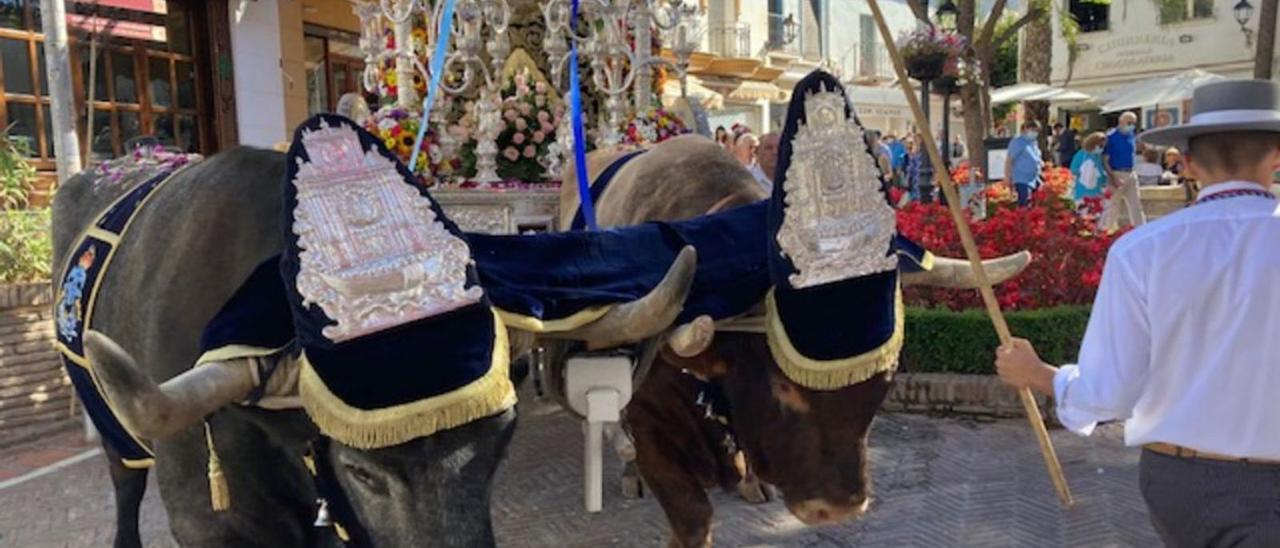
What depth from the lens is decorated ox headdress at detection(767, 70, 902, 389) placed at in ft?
11.4

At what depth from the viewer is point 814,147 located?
3.59m

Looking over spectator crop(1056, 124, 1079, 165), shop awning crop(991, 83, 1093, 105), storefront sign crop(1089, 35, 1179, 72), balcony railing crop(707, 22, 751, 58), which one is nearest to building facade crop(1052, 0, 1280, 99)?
storefront sign crop(1089, 35, 1179, 72)

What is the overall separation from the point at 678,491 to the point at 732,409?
82 centimetres

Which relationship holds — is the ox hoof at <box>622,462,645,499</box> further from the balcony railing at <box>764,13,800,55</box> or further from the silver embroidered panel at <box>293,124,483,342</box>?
the balcony railing at <box>764,13,800,55</box>

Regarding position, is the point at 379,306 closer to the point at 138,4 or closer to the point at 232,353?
the point at 232,353

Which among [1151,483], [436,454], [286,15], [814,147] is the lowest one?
[1151,483]

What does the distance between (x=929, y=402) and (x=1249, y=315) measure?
5.07 meters

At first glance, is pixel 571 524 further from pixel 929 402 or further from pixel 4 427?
pixel 4 427

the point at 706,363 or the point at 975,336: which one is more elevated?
the point at 706,363

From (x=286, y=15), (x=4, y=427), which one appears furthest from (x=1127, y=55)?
(x=4, y=427)

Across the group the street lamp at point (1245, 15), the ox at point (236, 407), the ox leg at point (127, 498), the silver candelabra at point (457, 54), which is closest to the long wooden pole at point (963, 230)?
the ox at point (236, 407)

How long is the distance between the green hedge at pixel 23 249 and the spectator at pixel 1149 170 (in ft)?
57.5

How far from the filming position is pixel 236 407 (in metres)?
2.84

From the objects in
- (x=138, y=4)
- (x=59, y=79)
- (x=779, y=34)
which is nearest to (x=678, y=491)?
(x=59, y=79)
